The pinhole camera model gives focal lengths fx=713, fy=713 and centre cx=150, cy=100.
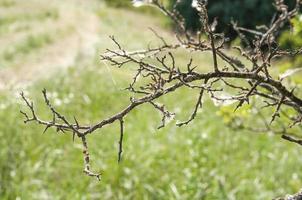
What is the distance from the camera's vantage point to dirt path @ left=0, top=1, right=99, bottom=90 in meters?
13.0

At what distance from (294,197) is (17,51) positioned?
1444 cm

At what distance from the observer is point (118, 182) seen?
6.43m

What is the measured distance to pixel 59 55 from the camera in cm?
1659

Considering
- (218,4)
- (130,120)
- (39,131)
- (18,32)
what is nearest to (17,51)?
(18,32)

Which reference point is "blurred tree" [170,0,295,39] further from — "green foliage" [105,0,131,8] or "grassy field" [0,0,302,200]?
"grassy field" [0,0,302,200]

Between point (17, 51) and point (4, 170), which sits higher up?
point (17, 51)

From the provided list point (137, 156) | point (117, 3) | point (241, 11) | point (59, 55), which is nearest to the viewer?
point (137, 156)

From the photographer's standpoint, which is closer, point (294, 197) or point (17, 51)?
point (294, 197)

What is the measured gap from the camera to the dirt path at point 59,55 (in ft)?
42.7

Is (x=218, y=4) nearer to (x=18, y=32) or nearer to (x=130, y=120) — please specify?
(x=18, y=32)

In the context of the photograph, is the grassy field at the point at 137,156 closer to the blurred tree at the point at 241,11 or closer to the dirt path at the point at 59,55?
the dirt path at the point at 59,55

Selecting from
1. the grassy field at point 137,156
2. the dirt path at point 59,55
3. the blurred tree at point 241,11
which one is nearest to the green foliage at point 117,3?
the blurred tree at point 241,11

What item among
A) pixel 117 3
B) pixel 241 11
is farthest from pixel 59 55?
pixel 117 3

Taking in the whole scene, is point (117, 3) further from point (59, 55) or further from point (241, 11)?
point (59, 55)
